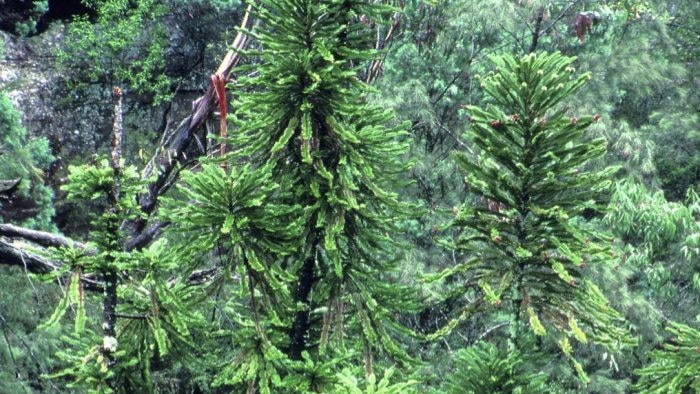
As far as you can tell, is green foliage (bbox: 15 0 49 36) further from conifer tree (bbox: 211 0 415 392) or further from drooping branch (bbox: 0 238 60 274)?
conifer tree (bbox: 211 0 415 392)

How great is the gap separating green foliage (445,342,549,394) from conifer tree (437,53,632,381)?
0.79ft

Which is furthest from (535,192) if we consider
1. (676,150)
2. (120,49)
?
(676,150)

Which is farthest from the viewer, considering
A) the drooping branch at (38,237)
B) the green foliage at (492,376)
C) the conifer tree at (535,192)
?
the drooping branch at (38,237)

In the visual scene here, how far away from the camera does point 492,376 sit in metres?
4.69

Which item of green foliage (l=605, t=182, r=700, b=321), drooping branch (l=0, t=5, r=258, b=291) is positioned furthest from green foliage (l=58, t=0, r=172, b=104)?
green foliage (l=605, t=182, r=700, b=321)

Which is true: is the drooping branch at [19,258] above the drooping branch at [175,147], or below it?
below

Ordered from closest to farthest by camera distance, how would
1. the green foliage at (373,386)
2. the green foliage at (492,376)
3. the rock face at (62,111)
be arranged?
the green foliage at (373,386)
the green foliage at (492,376)
the rock face at (62,111)

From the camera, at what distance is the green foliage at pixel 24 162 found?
10.5 metres

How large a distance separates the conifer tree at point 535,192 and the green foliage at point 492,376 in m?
0.24

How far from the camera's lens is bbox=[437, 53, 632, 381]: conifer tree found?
4.81 meters

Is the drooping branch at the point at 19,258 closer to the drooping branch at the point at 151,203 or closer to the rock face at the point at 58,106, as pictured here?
the drooping branch at the point at 151,203

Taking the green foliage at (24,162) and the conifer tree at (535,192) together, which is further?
the green foliage at (24,162)

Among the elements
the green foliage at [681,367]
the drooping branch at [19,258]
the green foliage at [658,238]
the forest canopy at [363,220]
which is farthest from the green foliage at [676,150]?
the drooping branch at [19,258]

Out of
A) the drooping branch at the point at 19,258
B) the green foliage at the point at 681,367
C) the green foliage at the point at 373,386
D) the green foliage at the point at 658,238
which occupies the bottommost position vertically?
the green foliage at the point at 658,238
